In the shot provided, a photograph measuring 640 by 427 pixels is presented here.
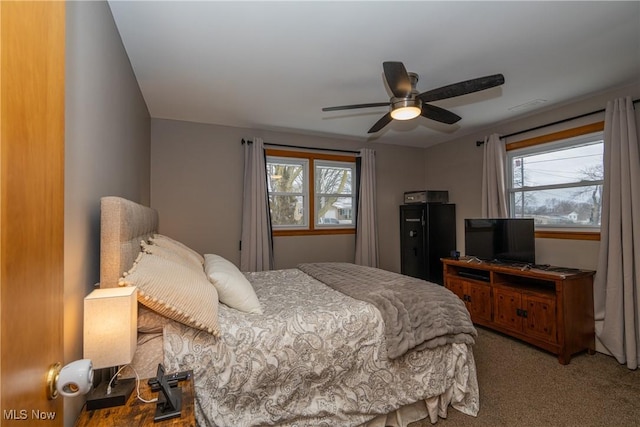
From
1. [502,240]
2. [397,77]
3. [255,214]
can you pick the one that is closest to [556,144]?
[502,240]

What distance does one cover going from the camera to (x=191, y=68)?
7.99 ft

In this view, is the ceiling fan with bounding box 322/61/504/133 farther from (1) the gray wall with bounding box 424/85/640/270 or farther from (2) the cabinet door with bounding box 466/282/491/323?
(2) the cabinet door with bounding box 466/282/491/323

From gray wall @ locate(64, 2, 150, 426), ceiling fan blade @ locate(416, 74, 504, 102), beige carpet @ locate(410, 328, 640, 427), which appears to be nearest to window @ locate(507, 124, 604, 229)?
beige carpet @ locate(410, 328, 640, 427)

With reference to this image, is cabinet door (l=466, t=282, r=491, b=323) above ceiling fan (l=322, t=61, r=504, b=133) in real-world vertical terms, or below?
below

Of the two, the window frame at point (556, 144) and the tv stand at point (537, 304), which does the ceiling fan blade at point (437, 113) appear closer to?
the window frame at point (556, 144)

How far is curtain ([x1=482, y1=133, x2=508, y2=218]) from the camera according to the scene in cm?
373

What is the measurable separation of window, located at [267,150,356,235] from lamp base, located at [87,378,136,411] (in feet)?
9.73

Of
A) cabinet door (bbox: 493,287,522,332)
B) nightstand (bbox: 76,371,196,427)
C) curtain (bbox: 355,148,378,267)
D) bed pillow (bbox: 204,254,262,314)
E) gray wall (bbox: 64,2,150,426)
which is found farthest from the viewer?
curtain (bbox: 355,148,378,267)

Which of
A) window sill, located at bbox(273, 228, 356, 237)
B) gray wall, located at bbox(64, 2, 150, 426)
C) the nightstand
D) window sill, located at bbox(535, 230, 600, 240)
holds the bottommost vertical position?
the nightstand

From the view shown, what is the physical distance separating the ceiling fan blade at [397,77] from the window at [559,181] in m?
2.34

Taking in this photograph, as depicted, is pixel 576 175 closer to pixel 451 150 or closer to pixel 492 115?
pixel 492 115

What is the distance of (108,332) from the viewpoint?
41.3 inches

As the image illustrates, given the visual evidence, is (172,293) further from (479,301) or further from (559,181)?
(559,181)

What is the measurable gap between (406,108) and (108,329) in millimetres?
2241
